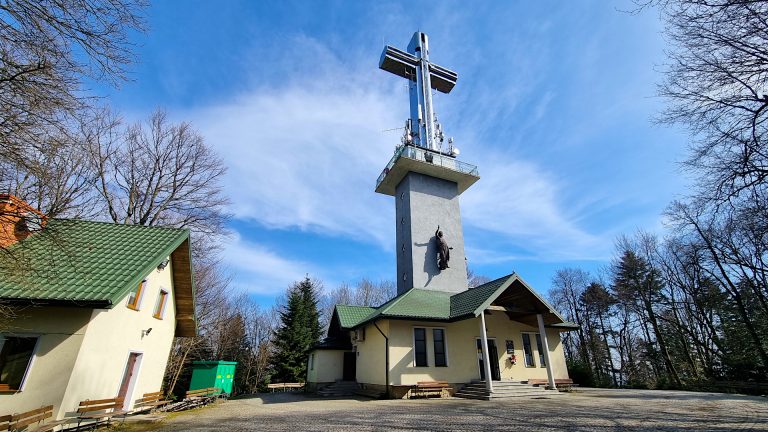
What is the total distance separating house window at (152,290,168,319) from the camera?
40.2 ft

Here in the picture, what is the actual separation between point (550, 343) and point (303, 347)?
785 inches

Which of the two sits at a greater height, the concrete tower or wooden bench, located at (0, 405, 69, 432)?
the concrete tower

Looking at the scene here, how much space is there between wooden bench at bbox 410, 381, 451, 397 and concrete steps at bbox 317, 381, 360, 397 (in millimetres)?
4935

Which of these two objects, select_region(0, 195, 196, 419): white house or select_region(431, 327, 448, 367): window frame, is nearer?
select_region(0, 195, 196, 419): white house

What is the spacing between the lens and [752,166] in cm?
682

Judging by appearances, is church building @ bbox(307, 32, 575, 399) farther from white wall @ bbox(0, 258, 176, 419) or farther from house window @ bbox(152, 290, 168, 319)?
white wall @ bbox(0, 258, 176, 419)

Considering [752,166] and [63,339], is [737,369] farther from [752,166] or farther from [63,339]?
[63,339]

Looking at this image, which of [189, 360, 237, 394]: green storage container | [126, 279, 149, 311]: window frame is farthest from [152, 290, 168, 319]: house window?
[189, 360, 237, 394]: green storage container

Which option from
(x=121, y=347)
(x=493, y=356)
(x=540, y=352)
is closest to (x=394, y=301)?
(x=493, y=356)

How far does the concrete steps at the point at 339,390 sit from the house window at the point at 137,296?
429 inches

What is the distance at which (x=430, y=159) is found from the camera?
22547 mm

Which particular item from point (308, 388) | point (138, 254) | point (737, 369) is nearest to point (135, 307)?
point (138, 254)

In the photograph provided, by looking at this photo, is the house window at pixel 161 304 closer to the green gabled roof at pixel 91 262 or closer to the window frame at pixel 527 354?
the green gabled roof at pixel 91 262

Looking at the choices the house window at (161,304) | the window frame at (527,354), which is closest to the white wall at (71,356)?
the house window at (161,304)
